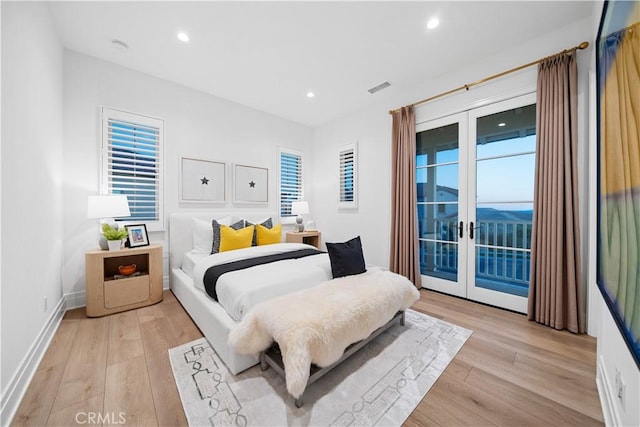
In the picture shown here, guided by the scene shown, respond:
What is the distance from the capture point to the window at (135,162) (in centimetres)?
278

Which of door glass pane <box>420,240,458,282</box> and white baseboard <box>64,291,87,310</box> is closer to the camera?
white baseboard <box>64,291,87,310</box>

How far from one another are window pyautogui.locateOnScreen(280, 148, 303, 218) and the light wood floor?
262 cm

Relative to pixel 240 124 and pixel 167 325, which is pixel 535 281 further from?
pixel 240 124

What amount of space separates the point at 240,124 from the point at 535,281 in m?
4.37

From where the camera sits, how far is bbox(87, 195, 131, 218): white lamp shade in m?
2.39

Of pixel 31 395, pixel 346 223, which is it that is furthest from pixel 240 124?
pixel 31 395

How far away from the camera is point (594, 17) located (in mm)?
1945

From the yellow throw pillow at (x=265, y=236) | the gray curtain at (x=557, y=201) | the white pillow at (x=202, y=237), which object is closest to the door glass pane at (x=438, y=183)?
the gray curtain at (x=557, y=201)

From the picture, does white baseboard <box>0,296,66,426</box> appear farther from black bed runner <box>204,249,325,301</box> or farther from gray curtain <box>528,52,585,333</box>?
gray curtain <box>528,52,585,333</box>

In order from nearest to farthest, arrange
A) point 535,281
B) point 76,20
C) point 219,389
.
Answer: point 219,389 < point 76,20 < point 535,281

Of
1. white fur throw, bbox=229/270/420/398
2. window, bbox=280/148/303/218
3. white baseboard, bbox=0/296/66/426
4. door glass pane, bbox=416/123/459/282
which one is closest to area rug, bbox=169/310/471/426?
white fur throw, bbox=229/270/420/398

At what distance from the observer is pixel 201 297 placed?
6.89 ft

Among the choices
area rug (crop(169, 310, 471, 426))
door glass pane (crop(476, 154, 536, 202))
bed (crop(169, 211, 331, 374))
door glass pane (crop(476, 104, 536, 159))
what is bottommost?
area rug (crop(169, 310, 471, 426))

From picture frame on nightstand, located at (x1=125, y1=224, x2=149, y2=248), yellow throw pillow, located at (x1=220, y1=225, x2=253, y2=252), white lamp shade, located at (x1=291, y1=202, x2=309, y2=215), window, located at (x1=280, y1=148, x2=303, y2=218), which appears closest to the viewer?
picture frame on nightstand, located at (x1=125, y1=224, x2=149, y2=248)
